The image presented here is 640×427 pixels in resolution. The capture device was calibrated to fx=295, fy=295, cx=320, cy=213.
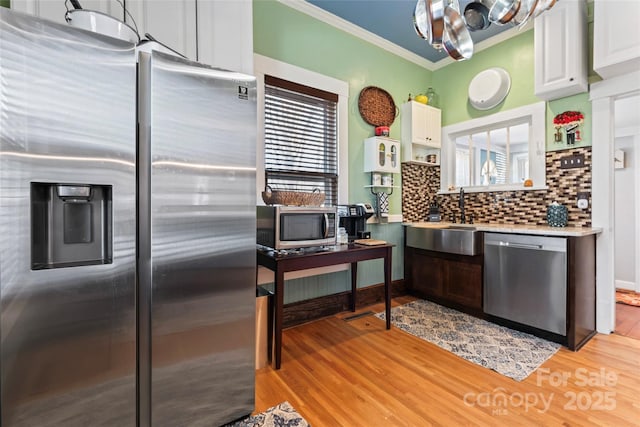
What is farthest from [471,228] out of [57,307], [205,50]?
[57,307]

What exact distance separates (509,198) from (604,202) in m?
0.79

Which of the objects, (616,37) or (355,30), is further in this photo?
(355,30)

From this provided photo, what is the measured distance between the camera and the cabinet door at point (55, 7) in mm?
1421

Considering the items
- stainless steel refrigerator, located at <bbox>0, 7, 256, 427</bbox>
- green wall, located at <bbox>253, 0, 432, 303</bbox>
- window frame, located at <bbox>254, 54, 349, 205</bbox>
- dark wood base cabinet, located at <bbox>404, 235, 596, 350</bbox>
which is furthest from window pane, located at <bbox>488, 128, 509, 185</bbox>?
stainless steel refrigerator, located at <bbox>0, 7, 256, 427</bbox>

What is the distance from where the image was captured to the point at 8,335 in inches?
40.1

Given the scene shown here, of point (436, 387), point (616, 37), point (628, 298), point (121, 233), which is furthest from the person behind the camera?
point (628, 298)

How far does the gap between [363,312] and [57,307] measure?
2.48 metres

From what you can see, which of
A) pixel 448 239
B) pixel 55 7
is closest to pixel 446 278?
pixel 448 239

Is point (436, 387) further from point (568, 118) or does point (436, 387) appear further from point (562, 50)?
point (562, 50)

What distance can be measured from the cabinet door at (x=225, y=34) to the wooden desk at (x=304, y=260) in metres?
1.31

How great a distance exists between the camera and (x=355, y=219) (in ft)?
9.54

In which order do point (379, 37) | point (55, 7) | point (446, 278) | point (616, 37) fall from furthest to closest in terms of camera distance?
1. point (379, 37)
2. point (446, 278)
3. point (616, 37)
4. point (55, 7)

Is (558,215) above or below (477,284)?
above

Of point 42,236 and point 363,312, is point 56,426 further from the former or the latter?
point 363,312
